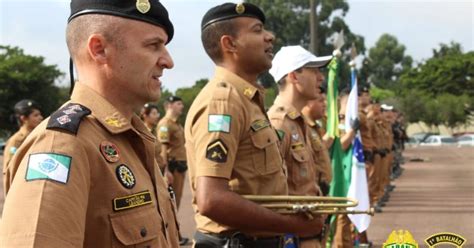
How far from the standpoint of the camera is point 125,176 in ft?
6.63

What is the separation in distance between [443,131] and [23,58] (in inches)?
1549

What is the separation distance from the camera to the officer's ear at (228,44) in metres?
3.73

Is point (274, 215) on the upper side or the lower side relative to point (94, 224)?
lower

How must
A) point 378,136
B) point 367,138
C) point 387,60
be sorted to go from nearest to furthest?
1. point 367,138
2. point 378,136
3. point 387,60

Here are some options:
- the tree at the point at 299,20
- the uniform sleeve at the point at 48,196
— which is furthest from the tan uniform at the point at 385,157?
the tree at the point at 299,20

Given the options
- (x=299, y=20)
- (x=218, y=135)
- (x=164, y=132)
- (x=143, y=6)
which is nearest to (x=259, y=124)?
(x=218, y=135)

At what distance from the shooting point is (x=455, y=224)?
11.3 metres

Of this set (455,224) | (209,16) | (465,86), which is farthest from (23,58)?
(209,16)

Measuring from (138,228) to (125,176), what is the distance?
0.15m

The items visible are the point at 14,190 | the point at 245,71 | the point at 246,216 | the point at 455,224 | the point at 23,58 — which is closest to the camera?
the point at 14,190

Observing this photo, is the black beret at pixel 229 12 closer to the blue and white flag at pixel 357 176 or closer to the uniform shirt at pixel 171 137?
the blue and white flag at pixel 357 176

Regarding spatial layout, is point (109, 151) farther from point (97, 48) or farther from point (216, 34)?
point (216, 34)

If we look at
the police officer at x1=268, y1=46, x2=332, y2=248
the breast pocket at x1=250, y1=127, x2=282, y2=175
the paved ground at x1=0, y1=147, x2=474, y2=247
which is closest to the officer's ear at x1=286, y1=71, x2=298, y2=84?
the police officer at x1=268, y1=46, x2=332, y2=248

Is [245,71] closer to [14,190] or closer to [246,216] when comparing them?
[246,216]
